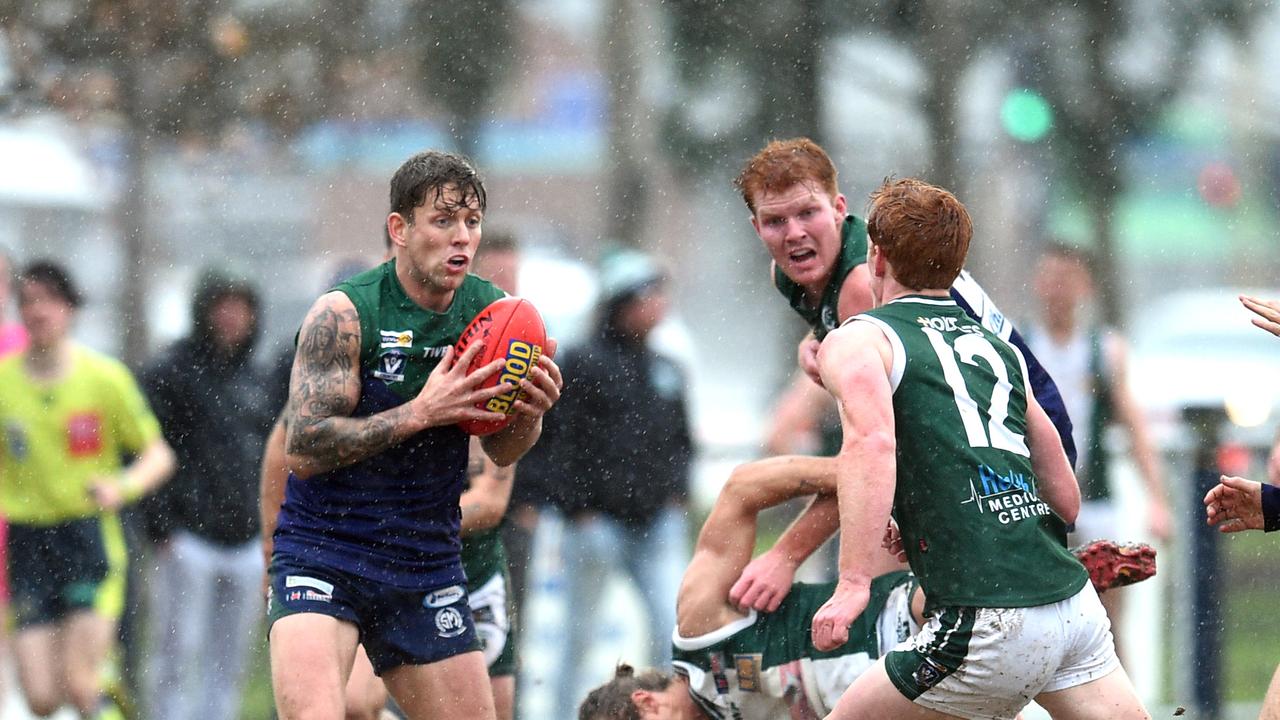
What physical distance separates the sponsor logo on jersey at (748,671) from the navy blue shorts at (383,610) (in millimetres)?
896

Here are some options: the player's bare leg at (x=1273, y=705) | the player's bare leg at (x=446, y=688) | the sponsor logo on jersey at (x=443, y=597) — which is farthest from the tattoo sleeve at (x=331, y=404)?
the player's bare leg at (x=1273, y=705)

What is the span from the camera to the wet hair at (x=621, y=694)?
5195mm

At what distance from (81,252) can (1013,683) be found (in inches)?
435

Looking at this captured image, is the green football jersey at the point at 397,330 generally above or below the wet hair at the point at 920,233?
below

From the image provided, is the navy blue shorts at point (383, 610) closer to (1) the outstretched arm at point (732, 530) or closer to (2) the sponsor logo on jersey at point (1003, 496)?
(1) the outstretched arm at point (732, 530)

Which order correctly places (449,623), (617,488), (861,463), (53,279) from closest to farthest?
1. (861,463)
2. (449,623)
3. (53,279)
4. (617,488)

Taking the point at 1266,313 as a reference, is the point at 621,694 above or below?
below

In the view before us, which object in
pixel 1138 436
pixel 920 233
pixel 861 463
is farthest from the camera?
pixel 1138 436

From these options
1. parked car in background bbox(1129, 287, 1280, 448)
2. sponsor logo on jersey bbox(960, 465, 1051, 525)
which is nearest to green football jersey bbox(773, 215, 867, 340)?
sponsor logo on jersey bbox(960, 465, 1051, 525)

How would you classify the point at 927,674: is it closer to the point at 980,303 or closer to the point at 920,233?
the point at 920,233

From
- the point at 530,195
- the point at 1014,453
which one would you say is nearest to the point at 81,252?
the point at 530,195

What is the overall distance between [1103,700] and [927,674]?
1.60 ft

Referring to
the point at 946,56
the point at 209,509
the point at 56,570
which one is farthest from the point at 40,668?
the point at 946,56

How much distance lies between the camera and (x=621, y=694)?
523 centimetres
